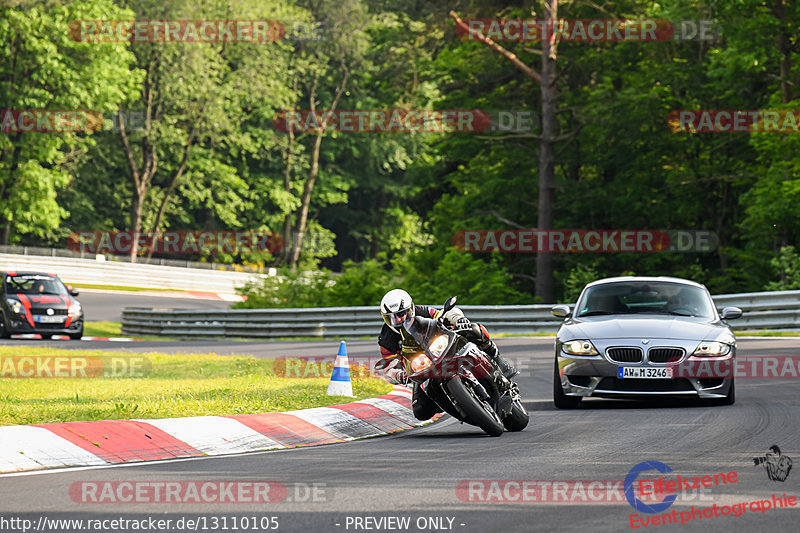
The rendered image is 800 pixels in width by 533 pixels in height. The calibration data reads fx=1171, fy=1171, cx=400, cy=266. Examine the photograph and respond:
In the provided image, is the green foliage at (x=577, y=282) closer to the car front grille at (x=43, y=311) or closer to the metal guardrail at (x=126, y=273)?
the car front grille at (x=43, y=311)

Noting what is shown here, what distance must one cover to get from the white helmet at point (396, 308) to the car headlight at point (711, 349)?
397 centimetres

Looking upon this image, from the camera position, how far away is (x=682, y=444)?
954 centimetres

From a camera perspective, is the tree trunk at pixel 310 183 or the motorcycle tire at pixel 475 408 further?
the tree trunk at pixel 310 183

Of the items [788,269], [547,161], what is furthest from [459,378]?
[547,161]

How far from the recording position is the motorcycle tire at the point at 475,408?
1030 cm

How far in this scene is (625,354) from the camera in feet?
40.9

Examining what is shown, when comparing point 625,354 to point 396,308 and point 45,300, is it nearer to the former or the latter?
point 396,308

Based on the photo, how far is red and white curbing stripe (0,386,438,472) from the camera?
8.83 meters

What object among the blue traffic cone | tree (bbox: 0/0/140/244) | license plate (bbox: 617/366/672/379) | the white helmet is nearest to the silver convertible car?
license plate (bbox: 617/366/672/379)

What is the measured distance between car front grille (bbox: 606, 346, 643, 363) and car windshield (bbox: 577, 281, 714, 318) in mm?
1244

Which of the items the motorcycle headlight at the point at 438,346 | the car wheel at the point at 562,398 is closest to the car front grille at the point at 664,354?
the car wheel at the point at 562,398

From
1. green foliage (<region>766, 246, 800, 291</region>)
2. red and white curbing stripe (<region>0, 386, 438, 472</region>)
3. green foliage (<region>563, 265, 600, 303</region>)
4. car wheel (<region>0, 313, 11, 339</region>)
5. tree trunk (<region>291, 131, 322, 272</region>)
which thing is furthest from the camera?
tree trunk (<region>291, 131, 322, 272</region>)

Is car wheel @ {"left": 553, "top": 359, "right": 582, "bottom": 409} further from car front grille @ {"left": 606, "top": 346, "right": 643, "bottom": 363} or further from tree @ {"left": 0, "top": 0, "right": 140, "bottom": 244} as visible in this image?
tree @ {"left": 0, "top": 0, "right": 140, "bottom": 244}

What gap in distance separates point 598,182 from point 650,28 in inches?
217
